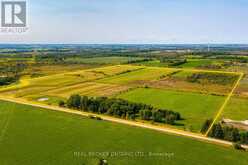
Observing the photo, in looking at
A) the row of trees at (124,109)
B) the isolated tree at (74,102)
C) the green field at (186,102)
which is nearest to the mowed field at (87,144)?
the row of trees at (124,109)

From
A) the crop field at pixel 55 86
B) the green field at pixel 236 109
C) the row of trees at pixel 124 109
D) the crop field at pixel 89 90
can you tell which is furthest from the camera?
the crop field at pixel 55 86

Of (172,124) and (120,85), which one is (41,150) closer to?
(172,124)

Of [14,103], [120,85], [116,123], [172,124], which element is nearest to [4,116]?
[14,103]

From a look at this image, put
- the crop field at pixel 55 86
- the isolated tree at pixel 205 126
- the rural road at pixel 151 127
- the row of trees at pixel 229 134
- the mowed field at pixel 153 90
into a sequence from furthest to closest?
the crop field at pixel 55 86, the mowed field at pixel 153 90, the isolated tree at pixel 205 126, the rural road at pixel 151 127, the row of trees at pixel 229 134

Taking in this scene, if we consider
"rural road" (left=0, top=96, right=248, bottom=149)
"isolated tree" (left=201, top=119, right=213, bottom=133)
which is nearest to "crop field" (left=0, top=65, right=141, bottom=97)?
"rural road" (left=0, top=96, right=248, bottom=149)

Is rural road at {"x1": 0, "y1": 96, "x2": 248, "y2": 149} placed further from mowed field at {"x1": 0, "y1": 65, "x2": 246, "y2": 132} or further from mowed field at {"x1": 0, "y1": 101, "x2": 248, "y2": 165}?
mowed field at {"x1": 0, "y1": 65, "x2": 246, "y2": 132}

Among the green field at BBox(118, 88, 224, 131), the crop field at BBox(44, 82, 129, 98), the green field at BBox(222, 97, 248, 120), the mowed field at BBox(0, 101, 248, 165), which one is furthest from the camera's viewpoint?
the crop field at BBox(44, 82, 129, 98)

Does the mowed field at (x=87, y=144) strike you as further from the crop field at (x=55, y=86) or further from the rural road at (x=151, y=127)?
the crop field at (x=55, y=86)
